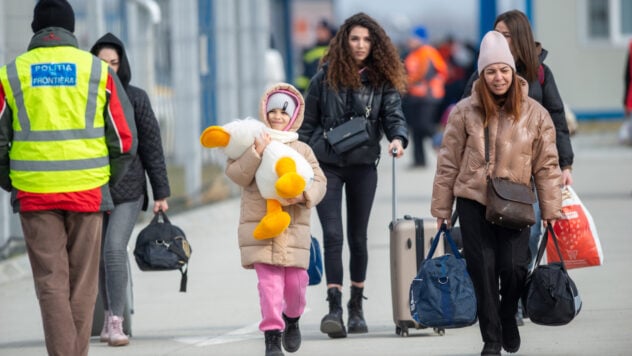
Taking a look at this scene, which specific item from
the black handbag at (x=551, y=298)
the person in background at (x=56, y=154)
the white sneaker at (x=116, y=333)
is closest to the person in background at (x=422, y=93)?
the white sneaker at (x=116, y=333)

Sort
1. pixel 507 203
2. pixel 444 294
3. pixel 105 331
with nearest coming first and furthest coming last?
pixel 507 203 → pixel 444 294 → pixel 105 331

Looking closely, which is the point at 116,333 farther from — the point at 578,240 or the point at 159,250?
the point at 578,240

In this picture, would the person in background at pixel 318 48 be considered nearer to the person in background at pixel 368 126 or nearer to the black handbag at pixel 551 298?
the person in background at pixel 368 126

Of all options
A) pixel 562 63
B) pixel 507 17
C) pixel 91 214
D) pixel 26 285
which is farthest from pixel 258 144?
pixel 562 63

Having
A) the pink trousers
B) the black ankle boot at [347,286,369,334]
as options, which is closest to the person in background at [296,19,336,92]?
the black ankle boot at [347,286,369,334]

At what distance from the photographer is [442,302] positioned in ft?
23.4

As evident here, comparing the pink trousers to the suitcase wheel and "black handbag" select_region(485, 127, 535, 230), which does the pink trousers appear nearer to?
the suitcase wheel

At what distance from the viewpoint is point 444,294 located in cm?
713

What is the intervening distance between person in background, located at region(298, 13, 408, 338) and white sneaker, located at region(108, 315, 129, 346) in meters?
1.15

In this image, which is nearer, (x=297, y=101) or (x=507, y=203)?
(x=507, y=203)

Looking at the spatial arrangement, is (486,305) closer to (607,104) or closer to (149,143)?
(149,143)

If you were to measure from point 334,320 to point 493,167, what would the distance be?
1.63 metres

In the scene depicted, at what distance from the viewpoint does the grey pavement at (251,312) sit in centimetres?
800

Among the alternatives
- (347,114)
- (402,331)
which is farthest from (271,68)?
(402,331)
